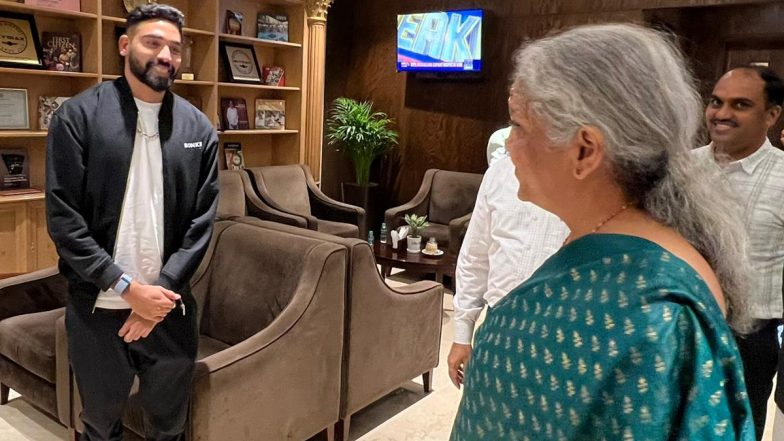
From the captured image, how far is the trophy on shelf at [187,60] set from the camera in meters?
5.02

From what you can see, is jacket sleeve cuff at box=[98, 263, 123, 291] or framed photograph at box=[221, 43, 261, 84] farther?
framed photograph at box=[221, 43, 261, 84]

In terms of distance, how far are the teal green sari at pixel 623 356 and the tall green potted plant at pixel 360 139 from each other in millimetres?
5435

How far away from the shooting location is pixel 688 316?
712 millimetres

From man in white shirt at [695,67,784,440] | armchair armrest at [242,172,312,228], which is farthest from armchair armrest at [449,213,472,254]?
man in white shirt at [695,67,784,440]

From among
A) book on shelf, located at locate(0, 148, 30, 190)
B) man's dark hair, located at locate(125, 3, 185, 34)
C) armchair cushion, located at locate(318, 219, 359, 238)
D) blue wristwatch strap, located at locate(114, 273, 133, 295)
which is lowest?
armchair cushion, located at locate(318, 219, 359, 238)

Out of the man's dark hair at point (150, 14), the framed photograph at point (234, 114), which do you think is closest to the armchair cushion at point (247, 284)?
the man's dark hair at point (150, 14)

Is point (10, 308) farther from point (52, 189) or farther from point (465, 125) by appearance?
point (465, 125)

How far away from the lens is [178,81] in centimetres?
488

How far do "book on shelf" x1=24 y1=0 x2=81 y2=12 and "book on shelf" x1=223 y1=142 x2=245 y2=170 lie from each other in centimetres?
170

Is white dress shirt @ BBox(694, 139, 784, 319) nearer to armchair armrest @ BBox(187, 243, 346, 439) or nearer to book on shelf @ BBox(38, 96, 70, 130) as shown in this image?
armchair armrest @ BBox(187, 243, 346, 439)

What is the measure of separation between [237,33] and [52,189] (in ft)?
13.0

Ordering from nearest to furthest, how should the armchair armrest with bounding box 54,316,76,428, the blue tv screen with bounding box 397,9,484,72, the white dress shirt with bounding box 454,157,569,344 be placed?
the white dress shirt with bounding box 454,157,569,344 → the armchair armrest with bounding box 54,316,76,428 → the blue tv screen with bounding box 397,9,484,72

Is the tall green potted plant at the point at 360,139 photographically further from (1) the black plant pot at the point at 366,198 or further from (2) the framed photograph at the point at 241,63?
(2) the framed photograph at the point at 241,63

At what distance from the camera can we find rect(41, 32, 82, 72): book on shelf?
4250mm
